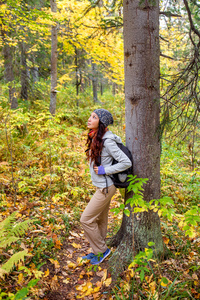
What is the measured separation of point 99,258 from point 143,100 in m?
2.44

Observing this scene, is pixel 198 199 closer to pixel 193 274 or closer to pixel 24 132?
pixel 193 274

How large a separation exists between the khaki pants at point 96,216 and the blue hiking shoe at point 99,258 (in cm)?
6

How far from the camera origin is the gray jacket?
8.58 feet

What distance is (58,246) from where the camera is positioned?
3.38m

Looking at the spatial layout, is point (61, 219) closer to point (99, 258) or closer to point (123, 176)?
point (99, 258)

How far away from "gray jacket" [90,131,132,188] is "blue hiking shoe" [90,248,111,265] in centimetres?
114

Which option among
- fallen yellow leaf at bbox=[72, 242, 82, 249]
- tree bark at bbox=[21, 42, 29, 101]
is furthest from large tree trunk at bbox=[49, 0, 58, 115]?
fallen yellow leaf at bbox=[72, 242, 82, 249]

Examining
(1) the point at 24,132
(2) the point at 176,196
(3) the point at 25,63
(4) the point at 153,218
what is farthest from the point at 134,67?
(3) the point at 25,63

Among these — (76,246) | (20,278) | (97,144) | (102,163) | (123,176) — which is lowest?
(76,246)

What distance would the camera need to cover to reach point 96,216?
297 cm

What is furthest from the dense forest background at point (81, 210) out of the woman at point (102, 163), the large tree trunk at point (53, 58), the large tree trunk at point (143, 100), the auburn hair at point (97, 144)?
the large tree trunk at point (53, 58)

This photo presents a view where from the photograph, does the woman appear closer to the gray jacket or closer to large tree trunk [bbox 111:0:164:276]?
the gray jacket

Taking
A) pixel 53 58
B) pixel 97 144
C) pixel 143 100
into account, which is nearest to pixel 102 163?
pixel 97 144

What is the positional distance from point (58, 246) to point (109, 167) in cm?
177
